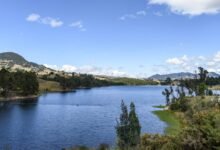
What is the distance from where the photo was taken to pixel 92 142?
92.3 m

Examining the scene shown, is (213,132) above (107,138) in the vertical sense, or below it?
above

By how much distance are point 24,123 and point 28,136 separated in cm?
2931

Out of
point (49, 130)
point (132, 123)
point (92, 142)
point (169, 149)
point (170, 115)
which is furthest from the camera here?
point (170, 115)

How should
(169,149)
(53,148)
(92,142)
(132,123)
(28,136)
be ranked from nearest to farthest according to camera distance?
1. (169,149)
2. (132,123)
3. (53,148)
4. (92,142)
5. (28,136)

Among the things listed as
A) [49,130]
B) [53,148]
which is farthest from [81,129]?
[53,148]

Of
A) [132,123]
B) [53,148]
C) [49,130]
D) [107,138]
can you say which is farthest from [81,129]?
[132,123]

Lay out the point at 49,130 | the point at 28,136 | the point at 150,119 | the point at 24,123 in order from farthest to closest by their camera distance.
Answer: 1. the point at 150,119
2. the point at 24,123
3. the point at 49,130
4. the point at 28,136

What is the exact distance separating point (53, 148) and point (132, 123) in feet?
76.8

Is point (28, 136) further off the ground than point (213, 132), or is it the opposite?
point (213, 132)

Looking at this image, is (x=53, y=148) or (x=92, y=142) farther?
(x=92, y=142)

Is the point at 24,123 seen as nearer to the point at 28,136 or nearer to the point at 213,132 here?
the point at 28,136

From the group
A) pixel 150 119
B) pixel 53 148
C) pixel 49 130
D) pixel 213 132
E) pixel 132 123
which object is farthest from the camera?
pixel 150 119

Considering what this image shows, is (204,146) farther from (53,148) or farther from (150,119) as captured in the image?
(150,119)

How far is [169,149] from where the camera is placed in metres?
45.9
